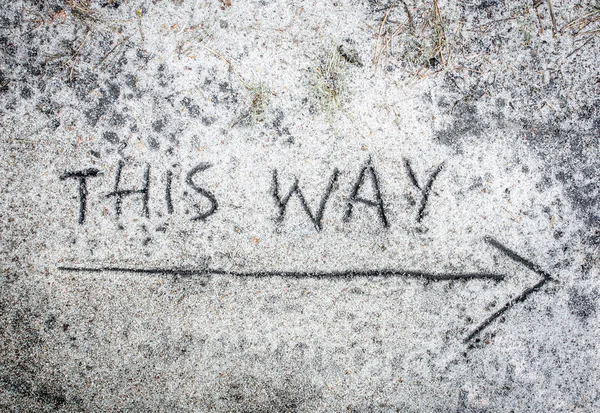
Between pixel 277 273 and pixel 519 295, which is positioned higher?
pixel 277 273

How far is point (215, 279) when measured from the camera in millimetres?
1577

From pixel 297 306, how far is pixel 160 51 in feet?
4.30

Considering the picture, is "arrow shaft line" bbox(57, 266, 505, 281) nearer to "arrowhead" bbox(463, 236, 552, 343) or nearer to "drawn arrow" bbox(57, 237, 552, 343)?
"drawn arrow" bbox(57, 237, 552, 343)

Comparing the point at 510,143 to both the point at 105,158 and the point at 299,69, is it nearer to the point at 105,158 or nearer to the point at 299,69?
the point at 299,69

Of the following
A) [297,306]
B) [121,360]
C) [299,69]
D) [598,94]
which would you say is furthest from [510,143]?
[121,360]

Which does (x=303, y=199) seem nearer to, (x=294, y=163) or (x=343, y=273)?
(x=294, y=163)

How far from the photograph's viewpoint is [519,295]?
1.59 m

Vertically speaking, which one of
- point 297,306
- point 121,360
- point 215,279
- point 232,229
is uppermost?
point 232,229

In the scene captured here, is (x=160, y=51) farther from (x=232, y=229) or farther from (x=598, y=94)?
(x=598, y=94)

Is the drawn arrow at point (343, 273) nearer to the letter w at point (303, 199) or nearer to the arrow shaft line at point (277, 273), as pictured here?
the arrow shaft line at point (277, 273)

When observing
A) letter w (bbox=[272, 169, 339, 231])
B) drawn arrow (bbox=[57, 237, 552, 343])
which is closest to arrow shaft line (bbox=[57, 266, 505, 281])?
drawn arrow (bbox=[57, 237, 552, 343])

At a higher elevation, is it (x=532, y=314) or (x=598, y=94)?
(x=598, y=94)

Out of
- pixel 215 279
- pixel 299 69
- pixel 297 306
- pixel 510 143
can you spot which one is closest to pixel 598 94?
pixel 510 143

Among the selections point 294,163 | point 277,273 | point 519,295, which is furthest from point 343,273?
point 519,295
